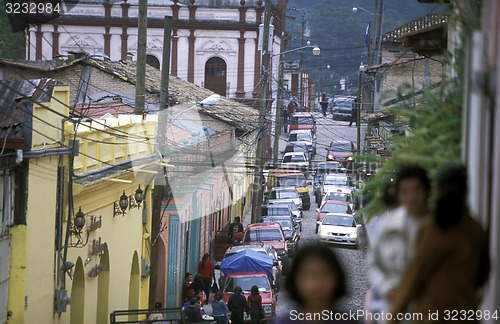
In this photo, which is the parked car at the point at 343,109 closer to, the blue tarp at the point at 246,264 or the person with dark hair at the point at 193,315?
the blue tarp at the point at 246,264

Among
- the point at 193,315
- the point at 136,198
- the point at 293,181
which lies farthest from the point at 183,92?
the point at 193,315

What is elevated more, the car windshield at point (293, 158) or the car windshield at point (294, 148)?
the car windshield at point (294, 148)

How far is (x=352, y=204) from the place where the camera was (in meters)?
47.2

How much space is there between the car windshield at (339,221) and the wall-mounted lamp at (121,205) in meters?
15.2

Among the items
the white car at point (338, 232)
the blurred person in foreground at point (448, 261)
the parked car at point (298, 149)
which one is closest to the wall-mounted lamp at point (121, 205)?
the white car at point (338, 232)

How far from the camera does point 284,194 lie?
52344 millimetres

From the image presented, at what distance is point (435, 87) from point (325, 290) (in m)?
4.69

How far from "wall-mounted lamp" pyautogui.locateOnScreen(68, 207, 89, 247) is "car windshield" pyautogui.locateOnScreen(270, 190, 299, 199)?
2931cm

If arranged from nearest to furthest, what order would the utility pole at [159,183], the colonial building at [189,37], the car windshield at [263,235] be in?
the utility pole at [159,183] < the car windshield at [263,235] < the colonial building at [189,37]

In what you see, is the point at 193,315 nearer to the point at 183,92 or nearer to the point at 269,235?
the point at 269,235

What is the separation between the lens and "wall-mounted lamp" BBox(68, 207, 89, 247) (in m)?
21.6

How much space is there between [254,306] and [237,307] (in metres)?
0.53

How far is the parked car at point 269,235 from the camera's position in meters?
36.1

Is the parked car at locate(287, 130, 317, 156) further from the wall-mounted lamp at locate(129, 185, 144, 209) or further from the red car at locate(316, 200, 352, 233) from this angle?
the wall-mounted lamp at locate(129, 185, 144, 209)
